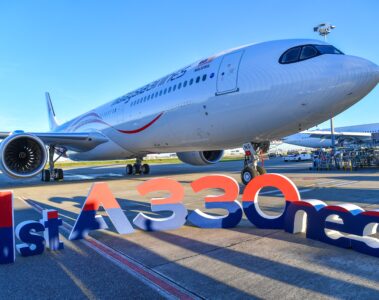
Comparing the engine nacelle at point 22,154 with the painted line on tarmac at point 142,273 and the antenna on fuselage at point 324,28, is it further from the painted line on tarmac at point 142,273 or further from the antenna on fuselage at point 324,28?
the antenna on fuselage at point 324,28

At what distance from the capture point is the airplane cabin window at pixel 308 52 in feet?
22.3

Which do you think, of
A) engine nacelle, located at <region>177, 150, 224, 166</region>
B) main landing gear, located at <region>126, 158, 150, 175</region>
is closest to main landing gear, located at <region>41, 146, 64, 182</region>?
main landing gear, located at <region>126, 158, 150, 175</region>

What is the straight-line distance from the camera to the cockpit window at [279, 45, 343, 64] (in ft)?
22.3

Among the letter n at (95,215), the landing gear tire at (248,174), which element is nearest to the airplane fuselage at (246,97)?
the landing gear tire at (248,174)

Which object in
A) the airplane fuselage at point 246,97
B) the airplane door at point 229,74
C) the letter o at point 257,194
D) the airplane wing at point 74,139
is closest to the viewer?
the letter o at point 257,194

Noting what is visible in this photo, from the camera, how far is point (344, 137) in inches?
1364

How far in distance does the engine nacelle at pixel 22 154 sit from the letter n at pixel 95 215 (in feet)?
18.7

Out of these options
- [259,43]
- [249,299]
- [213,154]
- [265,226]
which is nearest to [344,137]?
[213,154]

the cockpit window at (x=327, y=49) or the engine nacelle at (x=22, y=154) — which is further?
the engine nacelle at (x=22, y=154)

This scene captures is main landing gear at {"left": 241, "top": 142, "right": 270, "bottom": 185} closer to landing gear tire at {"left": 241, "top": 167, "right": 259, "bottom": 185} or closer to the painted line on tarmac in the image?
landing gear tire at {"left": 241, "top": 167, "right": 259, "bottom": 185}

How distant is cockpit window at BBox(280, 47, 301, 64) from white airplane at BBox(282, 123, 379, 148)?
2410 centimetres

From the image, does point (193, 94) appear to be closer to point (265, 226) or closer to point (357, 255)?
point (265, 226)

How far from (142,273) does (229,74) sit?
6.04 m

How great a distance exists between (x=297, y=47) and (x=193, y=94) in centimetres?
308
